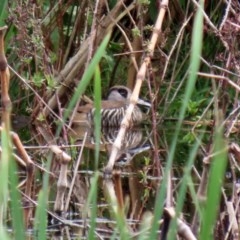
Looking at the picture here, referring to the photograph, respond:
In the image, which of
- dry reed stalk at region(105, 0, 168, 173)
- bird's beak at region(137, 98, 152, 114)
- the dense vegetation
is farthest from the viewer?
bird's beak at region(137, 98, 152, 114)

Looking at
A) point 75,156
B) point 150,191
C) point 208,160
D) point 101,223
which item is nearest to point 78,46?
point 75,156

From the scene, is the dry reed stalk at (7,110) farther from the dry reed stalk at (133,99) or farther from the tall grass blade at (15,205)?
the dry reed stalk at (133,99)

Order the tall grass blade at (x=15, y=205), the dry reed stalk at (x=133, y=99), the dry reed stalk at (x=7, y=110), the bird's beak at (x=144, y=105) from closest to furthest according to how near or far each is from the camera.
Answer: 1. the tall grass blade at (x=15, y=205)
2. the dry reed stalk at (x=7, y=110)
3. the dry reed stalk at (x=133, y=99)
4. the bird's beak at (x=144, y=105)

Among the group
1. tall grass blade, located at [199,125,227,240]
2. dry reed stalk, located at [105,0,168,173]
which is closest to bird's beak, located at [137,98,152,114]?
dry reed stalk, located at [105,0,168,173]

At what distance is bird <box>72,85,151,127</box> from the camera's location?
500cm

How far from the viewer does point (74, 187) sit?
3.39 m

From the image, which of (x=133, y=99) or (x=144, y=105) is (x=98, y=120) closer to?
(x=133, y=99)

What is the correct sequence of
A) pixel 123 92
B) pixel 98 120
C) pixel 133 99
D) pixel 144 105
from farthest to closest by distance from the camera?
pixel 123 92, pixel 144 105, pixel 133 99, pixel 98 120

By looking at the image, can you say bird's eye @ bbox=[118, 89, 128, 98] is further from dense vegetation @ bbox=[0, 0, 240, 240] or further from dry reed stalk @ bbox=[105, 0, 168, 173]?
dry reed stalk @ bbox=[105, 0, 168, 173]

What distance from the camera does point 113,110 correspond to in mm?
5836

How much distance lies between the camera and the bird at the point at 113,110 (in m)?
5.00


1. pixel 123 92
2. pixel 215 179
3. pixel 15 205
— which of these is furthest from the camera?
pixel 123 92

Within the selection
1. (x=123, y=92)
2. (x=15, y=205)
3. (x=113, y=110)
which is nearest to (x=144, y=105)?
(x=123, y=92)

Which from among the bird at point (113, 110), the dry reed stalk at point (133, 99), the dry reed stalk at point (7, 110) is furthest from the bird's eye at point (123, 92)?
the dry reed stalk at point (7, 110)
